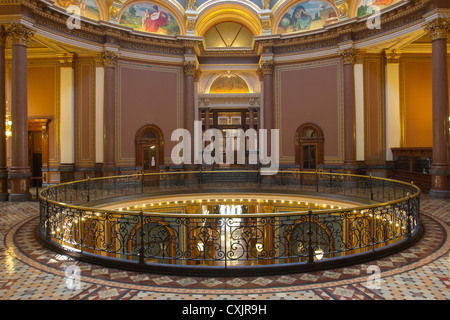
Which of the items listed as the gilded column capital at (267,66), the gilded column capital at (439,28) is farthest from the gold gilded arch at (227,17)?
the gilded column capital at (439,28)

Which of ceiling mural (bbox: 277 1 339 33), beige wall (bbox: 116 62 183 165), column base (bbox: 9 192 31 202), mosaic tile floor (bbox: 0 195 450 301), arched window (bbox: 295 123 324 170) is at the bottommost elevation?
mosaic tile floor (bbox: 0 195 450 301)

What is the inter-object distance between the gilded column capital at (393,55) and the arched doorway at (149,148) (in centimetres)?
1176

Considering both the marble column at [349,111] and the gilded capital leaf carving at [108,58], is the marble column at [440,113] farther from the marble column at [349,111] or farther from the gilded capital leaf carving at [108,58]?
the gilded capital leaf carving at [108,58]

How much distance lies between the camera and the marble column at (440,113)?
36.4 ft

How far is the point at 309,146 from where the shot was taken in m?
16.5

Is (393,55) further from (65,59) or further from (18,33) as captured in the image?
(18,33)

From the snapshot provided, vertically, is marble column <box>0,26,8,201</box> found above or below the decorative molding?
below

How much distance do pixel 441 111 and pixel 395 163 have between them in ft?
13.8

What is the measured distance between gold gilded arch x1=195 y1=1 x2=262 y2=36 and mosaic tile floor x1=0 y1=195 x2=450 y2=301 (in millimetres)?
Result: 14765

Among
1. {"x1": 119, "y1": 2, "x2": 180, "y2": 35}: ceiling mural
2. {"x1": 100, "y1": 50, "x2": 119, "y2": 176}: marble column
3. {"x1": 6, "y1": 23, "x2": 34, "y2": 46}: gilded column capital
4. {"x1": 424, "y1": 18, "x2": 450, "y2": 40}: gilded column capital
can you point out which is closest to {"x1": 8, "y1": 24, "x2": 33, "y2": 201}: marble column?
{"x1": 6, "y1": 23, "x2": 34, "y2": 46}: gilded column capital

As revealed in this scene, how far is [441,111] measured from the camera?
11148 millimetres

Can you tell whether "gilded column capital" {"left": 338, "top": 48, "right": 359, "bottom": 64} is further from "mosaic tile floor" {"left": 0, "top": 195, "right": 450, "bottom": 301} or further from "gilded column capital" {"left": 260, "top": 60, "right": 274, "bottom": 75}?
"mosaic tile floor" {"left": 0, "top": 195, "right": 450, "bottom": 301}

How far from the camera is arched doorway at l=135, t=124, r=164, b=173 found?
1643 centimetres

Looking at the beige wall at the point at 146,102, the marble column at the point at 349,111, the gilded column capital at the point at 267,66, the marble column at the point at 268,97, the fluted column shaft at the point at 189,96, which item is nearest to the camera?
the marble column at the point at 349,111
